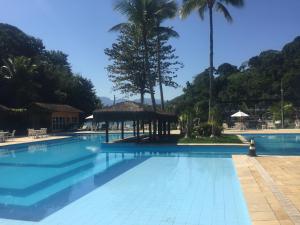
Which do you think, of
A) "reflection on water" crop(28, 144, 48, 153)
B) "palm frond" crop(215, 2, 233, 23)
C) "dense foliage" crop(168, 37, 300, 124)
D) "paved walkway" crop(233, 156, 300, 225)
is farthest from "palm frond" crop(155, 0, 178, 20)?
"paved walkway" crop(233, 156, 300, 225)

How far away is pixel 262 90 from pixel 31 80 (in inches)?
1076

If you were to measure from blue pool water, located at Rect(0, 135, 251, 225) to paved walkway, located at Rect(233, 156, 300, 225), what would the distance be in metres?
0.29

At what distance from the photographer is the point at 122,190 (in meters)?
8.98

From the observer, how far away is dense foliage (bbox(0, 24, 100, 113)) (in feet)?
105

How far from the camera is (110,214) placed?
6988 millimetres

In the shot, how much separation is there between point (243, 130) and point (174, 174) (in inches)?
776

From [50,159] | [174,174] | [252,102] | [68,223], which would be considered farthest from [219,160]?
[252,102]

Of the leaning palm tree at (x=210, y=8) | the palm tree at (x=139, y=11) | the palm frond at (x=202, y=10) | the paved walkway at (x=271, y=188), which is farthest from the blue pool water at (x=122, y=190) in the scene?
the palm tree at (x=139, y=11)

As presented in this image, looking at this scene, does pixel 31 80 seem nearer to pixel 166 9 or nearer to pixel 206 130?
pixel 166 9

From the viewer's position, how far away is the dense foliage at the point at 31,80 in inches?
1256

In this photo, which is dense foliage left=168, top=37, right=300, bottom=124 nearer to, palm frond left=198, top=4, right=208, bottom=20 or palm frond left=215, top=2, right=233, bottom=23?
palm frond left=198, top=4, right=208, bottom=20

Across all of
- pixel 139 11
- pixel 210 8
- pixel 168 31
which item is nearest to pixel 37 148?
pixel 139 11

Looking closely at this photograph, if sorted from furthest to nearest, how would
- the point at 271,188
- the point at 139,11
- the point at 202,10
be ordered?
the point at 139,11 < the point at 202,10 < the point at 271,188

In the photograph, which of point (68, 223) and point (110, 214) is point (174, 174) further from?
point (68, 223)
